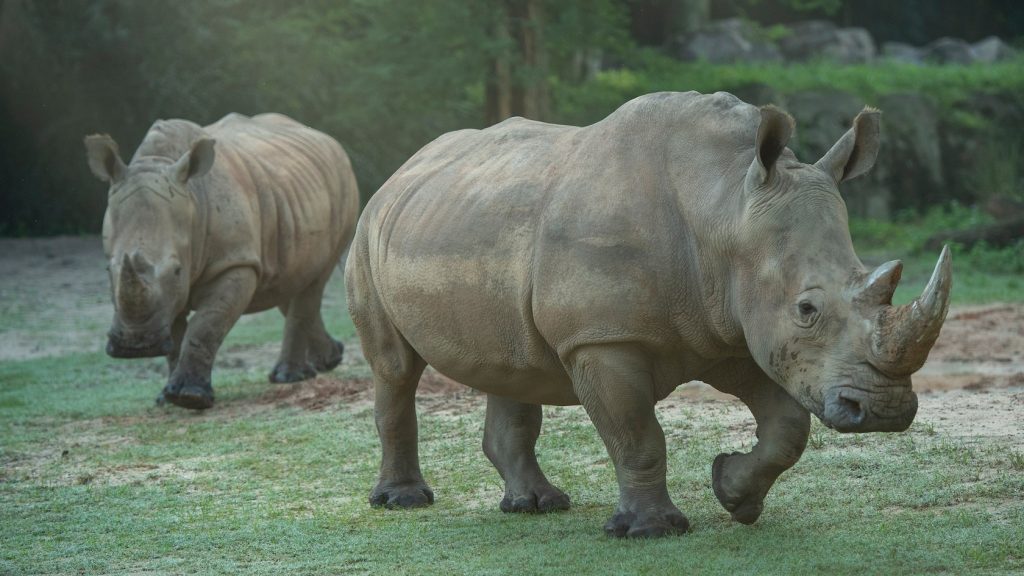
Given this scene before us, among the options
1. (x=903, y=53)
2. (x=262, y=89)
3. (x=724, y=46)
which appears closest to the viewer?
(x=262, y=89)

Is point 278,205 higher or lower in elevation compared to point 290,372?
higher

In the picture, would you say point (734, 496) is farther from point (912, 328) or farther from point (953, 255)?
point (953, 255)

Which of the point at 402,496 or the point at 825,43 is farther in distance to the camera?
the point at 825,43

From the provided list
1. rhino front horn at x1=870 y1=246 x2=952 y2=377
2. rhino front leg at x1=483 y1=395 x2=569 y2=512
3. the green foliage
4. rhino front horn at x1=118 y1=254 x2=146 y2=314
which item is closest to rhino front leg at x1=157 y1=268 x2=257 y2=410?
rhino front horn at x1=118 y1=254 x2=146 y2=314

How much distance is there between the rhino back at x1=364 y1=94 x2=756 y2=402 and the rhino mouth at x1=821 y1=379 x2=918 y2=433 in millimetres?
687

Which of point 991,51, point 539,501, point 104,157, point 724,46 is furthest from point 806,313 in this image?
point 991,51

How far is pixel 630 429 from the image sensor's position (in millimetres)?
5355

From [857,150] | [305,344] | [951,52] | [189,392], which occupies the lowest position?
[951,52]

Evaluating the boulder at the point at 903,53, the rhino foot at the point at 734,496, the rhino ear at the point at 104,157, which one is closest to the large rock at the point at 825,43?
the boulder at the point at 903,53

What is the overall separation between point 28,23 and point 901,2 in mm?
17259

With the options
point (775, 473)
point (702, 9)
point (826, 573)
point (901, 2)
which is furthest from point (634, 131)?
point (901, 2)

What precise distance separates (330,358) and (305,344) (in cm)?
30

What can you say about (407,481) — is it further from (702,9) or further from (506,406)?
(702,9)

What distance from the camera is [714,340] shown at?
533 centimetres
